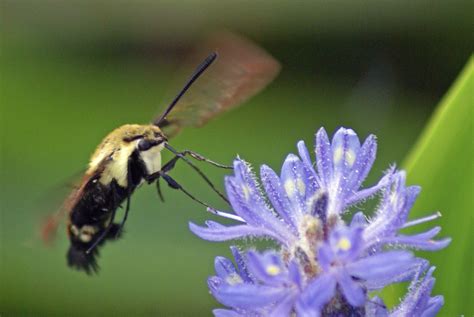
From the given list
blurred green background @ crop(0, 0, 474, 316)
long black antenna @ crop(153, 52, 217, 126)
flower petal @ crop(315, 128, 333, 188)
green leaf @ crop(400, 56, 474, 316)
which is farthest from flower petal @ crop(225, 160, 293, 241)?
blurred green background @ crop(0, 0, 474, 316)

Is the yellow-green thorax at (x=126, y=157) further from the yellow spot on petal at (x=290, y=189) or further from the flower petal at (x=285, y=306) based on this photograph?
the flower petal at (x=285, y=306)

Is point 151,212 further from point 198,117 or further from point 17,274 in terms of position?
point 198,117

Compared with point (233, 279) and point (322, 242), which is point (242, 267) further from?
point (322, 242)

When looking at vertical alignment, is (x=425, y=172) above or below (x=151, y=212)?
below

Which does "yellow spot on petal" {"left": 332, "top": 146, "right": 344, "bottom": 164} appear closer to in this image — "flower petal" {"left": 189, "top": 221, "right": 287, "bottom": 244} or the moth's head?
"flower petal" {"left": 189, "top": 221, "right": 287, "bottom": 244}

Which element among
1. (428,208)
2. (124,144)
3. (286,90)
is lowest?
(428,208)

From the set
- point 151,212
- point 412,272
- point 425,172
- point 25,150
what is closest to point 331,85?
point 151,212
